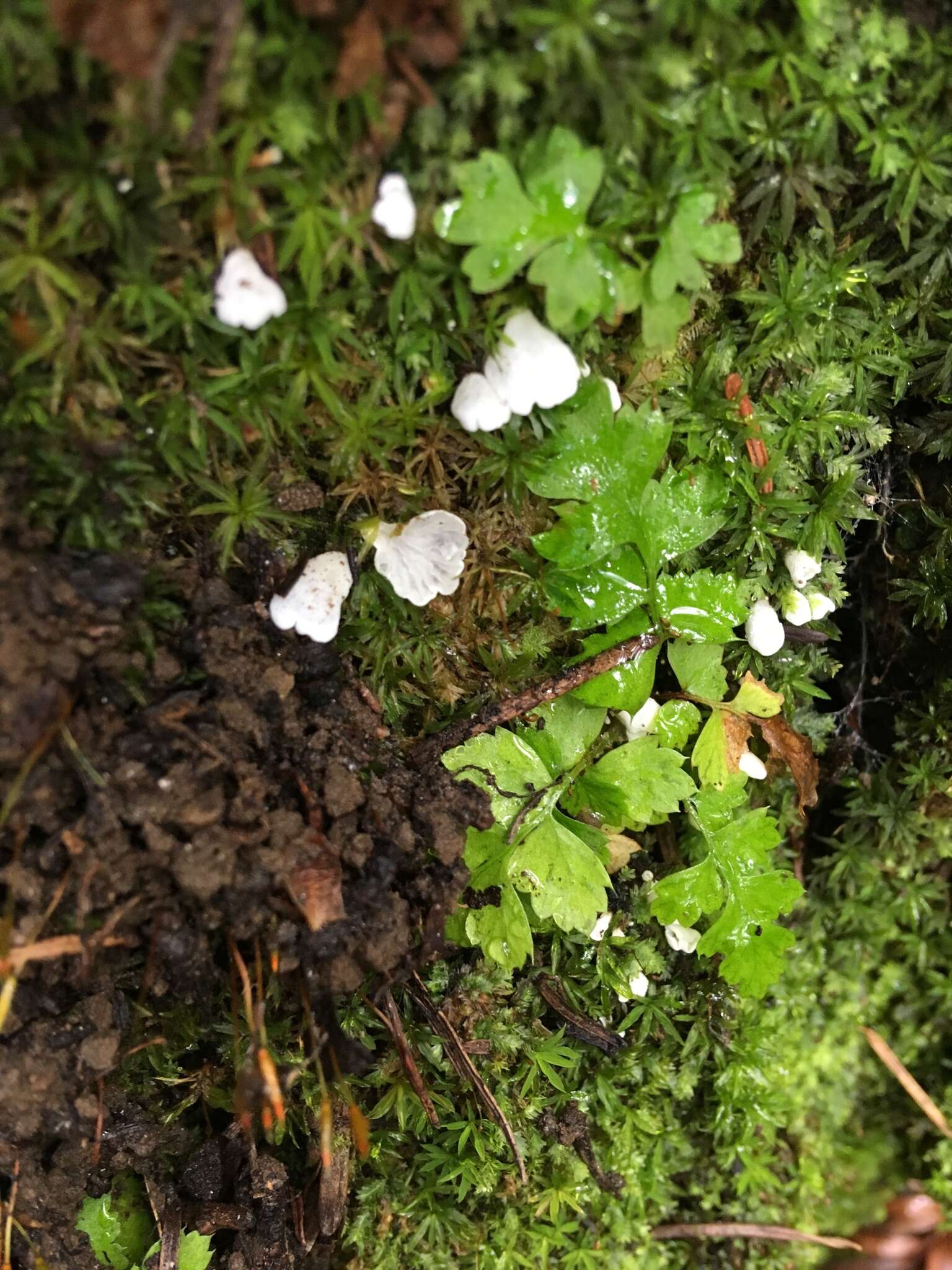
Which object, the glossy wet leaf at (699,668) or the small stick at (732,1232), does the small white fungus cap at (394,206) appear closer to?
the glossy wet leaf at (699,668)

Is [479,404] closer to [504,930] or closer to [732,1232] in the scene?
[504,930]

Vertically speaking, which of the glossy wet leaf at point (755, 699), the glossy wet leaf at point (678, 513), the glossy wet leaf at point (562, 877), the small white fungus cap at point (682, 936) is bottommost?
the small white fungus cap at point (682, 936)

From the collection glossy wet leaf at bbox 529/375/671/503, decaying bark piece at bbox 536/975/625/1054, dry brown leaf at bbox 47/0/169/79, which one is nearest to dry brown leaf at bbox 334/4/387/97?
dry brown leaf at bbox 47/0/169/79

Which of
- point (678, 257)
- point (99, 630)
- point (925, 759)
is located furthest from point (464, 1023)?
point (678, 257)

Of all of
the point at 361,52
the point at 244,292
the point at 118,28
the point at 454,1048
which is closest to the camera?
the point at 118,28

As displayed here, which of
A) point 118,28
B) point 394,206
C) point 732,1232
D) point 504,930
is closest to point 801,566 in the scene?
point 504,930

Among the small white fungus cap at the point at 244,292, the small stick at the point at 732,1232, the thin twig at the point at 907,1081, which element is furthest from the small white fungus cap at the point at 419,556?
the thin twig at the point at 907,1081

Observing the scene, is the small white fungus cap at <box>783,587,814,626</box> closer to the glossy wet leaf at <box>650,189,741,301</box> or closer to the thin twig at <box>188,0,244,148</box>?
the glossy wet leaf at <box>650,189,741,301</box>
